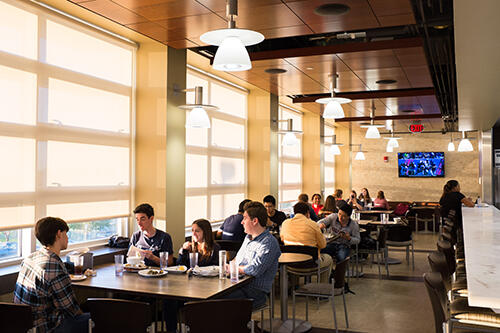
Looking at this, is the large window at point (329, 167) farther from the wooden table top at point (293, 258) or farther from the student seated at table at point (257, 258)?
the student seated at table at point (257, 258)

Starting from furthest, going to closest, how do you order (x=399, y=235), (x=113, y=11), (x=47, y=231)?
(x=399, y=235) < (x=113, y=11) < (x=47, y=231)

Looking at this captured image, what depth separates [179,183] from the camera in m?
5.77

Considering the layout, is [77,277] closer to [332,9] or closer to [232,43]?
[232,43]

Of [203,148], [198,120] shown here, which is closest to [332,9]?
[198,120]

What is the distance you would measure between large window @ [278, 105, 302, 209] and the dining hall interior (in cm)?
226

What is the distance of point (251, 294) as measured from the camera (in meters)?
3.64

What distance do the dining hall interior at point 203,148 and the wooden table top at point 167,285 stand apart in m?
0.01

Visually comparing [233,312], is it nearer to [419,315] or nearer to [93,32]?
[419,315]

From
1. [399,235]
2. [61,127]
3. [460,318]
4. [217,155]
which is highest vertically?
[61,127]

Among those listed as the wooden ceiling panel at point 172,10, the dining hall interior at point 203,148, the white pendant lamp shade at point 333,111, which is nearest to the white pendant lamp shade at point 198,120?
the dining hall interior at point 203,148

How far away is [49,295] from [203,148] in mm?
4529

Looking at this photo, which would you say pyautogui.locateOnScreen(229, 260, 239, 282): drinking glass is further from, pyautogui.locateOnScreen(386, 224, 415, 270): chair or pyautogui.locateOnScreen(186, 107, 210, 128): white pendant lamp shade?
pyautogui.locateOnScreen(386, 224, 415, 270): chair

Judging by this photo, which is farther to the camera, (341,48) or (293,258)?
(341,48)

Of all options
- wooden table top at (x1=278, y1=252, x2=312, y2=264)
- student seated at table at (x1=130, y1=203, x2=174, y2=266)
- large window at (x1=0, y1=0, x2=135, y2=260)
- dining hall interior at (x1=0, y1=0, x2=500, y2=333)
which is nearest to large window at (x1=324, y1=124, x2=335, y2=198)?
dining hall interior at (x1=0, y1=0, x2=500, y2=333)
